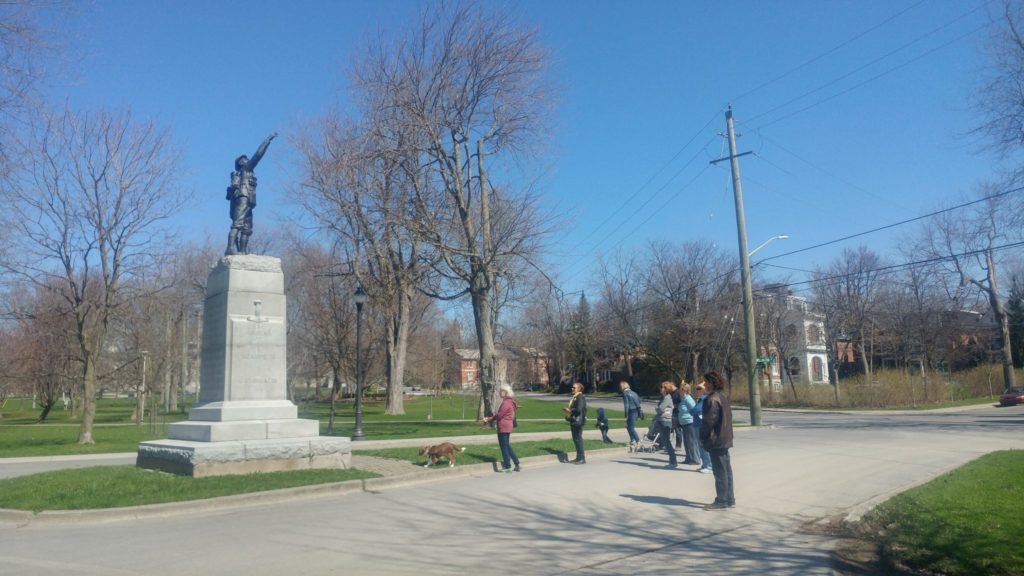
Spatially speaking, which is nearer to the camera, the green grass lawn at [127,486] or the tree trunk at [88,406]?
the green grass lawn at [127,486]

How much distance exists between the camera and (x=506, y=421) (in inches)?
525

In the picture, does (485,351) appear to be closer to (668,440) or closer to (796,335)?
(668,440)

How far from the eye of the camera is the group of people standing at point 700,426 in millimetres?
9664

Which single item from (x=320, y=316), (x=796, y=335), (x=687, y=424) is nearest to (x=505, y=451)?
(x=687, y=424)

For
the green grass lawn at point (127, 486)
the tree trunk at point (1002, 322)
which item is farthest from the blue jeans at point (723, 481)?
the tree trunk at point (1002, 322)

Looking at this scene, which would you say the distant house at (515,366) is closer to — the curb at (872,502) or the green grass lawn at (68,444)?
the green grass lawn at (68,444)

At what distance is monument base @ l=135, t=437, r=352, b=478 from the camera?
11.7m

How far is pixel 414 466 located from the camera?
535 inches

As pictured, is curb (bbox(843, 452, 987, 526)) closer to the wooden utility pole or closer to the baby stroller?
the baby stroller

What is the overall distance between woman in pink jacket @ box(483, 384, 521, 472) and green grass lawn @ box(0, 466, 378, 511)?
2.47 m

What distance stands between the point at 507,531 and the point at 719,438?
319 centimetres

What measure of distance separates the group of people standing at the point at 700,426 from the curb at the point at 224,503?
4243mm

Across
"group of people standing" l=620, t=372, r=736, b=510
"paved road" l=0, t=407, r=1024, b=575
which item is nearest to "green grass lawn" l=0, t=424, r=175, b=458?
"paved road" l=0, t=407, r=1024, b=575

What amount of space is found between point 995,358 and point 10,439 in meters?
77.2
